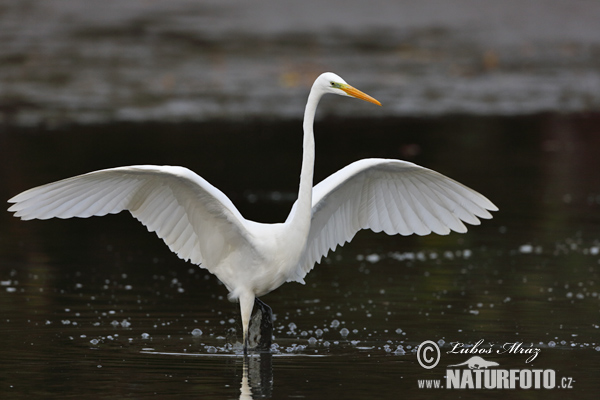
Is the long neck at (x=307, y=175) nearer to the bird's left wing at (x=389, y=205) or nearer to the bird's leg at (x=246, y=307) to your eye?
the bird's left wing at (x=389, y=205)

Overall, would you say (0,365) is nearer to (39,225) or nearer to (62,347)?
(62,347)

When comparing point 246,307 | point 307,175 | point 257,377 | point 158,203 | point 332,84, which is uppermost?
point 332,84

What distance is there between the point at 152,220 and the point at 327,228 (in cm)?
156

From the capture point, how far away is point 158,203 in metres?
8.55

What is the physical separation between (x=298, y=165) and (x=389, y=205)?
902 cm

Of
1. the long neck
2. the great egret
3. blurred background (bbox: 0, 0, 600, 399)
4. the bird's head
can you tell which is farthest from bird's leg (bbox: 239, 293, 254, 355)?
the bird's head

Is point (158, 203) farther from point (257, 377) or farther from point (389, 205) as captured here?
point (389, 205)

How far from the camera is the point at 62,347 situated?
27.0 ft

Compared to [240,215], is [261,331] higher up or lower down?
lower down
